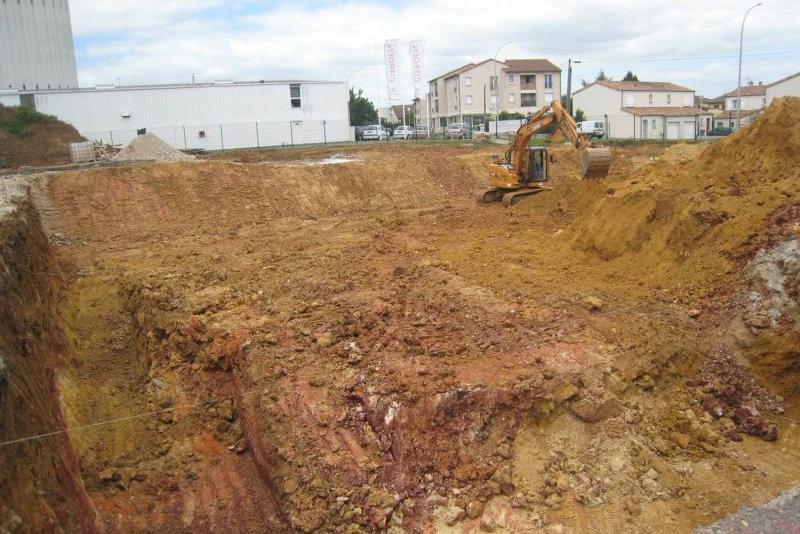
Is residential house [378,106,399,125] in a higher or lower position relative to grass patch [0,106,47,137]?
higher

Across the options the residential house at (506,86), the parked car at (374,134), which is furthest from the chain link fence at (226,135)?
the residential house at (506,86)

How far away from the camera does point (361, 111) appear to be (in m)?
72.8

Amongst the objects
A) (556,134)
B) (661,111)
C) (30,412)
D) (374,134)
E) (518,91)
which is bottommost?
(30,412)

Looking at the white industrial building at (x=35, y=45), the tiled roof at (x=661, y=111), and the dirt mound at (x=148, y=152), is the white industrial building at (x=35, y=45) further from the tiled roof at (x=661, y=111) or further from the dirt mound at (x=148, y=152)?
the tiled roof at (x=661, y=111)

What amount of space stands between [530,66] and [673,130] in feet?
83.4

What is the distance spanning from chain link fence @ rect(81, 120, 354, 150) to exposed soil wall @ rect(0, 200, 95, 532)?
3185 cm

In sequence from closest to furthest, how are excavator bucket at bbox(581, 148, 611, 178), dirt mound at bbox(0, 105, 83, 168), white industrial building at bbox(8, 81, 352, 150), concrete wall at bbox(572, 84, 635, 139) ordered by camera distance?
excavator bucket at bbox(581, 148, 611, 178), dirt mound at bbox(0, 105, 83, 168), white industrial building at bbox(8, 81, 352, 150), concrete wall at bbox(572, 84, 635, 139)

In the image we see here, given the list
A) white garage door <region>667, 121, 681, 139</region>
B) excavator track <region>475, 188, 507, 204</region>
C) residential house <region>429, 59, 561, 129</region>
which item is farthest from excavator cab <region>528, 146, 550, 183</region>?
residential house <region>429, 59, 561, 129</region>

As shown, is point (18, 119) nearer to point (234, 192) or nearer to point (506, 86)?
point (234, 192)

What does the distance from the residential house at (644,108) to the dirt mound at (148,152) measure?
33.9m

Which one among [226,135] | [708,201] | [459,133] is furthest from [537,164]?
[459,133]

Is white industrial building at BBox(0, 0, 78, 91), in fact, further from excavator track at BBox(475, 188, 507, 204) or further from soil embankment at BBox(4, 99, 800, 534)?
soil embankment at BBox(4, 99, 800, 534)

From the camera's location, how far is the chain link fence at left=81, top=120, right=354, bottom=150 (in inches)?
1580

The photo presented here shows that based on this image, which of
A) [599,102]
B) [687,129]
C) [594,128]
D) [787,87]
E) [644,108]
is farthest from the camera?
[599,102]
